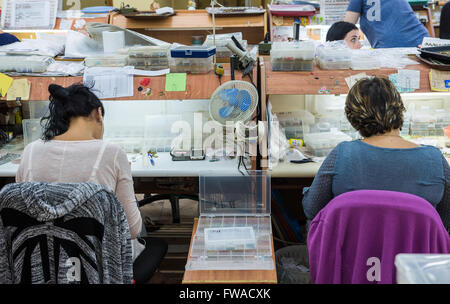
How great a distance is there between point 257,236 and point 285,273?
60 cm

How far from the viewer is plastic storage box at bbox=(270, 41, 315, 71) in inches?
104

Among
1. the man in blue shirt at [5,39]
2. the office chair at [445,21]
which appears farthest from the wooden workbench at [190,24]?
the office chair at [445,21]

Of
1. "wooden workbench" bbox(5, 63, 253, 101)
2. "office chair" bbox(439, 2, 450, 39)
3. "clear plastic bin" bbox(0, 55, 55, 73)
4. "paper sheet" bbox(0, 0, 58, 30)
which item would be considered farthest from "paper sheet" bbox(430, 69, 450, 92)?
"paper sheet" bbox(0, 0, 58, 30)

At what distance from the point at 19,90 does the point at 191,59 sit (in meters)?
1.10

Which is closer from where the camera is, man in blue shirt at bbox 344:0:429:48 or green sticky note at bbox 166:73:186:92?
green sticky note at bbox 166:73:186:92

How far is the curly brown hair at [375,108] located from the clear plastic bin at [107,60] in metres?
1.57

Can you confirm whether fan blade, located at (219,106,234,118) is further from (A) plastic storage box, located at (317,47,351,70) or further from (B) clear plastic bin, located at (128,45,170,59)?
(A) plastic storage box, located at (317,47,351,70)

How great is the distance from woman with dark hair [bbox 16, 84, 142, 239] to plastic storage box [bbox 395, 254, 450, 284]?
49.6 inches

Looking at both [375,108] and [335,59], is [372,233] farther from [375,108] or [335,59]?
[335,59]

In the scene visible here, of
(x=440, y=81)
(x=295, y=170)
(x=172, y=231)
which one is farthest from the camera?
(x=172, y=231)

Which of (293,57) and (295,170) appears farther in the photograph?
(293,57)

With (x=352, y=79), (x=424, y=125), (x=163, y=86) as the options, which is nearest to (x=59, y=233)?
(x=163, y=86)

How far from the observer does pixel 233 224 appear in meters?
2.08

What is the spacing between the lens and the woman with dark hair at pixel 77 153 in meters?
1.75
